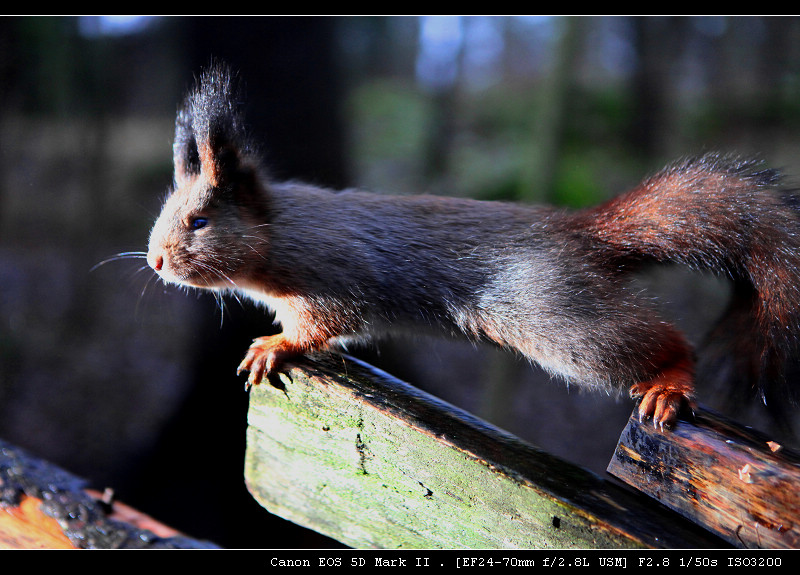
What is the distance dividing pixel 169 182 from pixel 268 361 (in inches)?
60.8

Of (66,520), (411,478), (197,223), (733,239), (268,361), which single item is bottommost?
(66,520)

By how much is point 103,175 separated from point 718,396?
5662 millimetres

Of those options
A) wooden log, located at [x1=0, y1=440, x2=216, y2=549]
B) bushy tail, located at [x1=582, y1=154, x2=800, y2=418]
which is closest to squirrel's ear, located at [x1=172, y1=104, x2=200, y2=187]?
wooden log, located at [x1=0, y1=440, x2=216, y2=549]

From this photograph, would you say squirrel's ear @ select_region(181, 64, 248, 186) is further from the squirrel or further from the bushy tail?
the bushy tail

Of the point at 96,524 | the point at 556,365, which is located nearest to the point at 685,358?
the point at 556,365

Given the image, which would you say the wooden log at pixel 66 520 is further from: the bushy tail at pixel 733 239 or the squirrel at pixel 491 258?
the bushy tail at pixel 733 239

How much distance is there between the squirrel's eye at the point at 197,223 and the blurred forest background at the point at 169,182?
0.94 feet

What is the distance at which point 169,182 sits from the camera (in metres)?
3.29

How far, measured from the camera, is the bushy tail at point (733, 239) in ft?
6.28

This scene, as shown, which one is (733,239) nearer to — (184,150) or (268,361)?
(268,361)

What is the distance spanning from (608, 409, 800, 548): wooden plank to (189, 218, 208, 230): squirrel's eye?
1.74m

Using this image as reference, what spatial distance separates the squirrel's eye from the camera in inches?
97.7

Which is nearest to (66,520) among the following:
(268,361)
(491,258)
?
(268,361)
